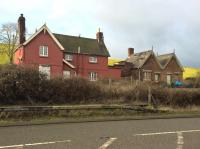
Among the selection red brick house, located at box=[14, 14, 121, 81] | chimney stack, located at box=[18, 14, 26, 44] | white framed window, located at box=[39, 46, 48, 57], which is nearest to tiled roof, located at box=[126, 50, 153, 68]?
red brick house, located at box=[14, 14, 121, 81]

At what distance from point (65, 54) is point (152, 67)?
19.3 meters

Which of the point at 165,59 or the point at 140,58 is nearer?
the point at 140,58

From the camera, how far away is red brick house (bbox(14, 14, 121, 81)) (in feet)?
177

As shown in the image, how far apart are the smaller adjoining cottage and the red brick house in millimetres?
6271

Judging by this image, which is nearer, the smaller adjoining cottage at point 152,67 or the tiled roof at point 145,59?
the smaller adjoining cottage at point 152,67

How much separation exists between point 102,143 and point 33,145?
213 cm

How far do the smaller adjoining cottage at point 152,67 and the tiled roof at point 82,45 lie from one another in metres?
8.66

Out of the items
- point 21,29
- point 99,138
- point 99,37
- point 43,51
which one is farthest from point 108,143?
point 99,37

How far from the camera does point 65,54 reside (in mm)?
61219

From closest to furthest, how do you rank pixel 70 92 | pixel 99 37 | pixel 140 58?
pixel 70 92
pixel 99 37
pixel 140 58

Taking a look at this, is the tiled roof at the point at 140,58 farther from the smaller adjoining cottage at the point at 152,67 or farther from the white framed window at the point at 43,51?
the white framed window at the point at 43,51

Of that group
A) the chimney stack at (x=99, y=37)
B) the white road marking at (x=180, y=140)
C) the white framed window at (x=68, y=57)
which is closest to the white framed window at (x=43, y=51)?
the white framed window at (x=68, y=57)

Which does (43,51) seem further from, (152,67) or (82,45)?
(152,67)

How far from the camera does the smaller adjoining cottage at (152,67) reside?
70.9 meters
